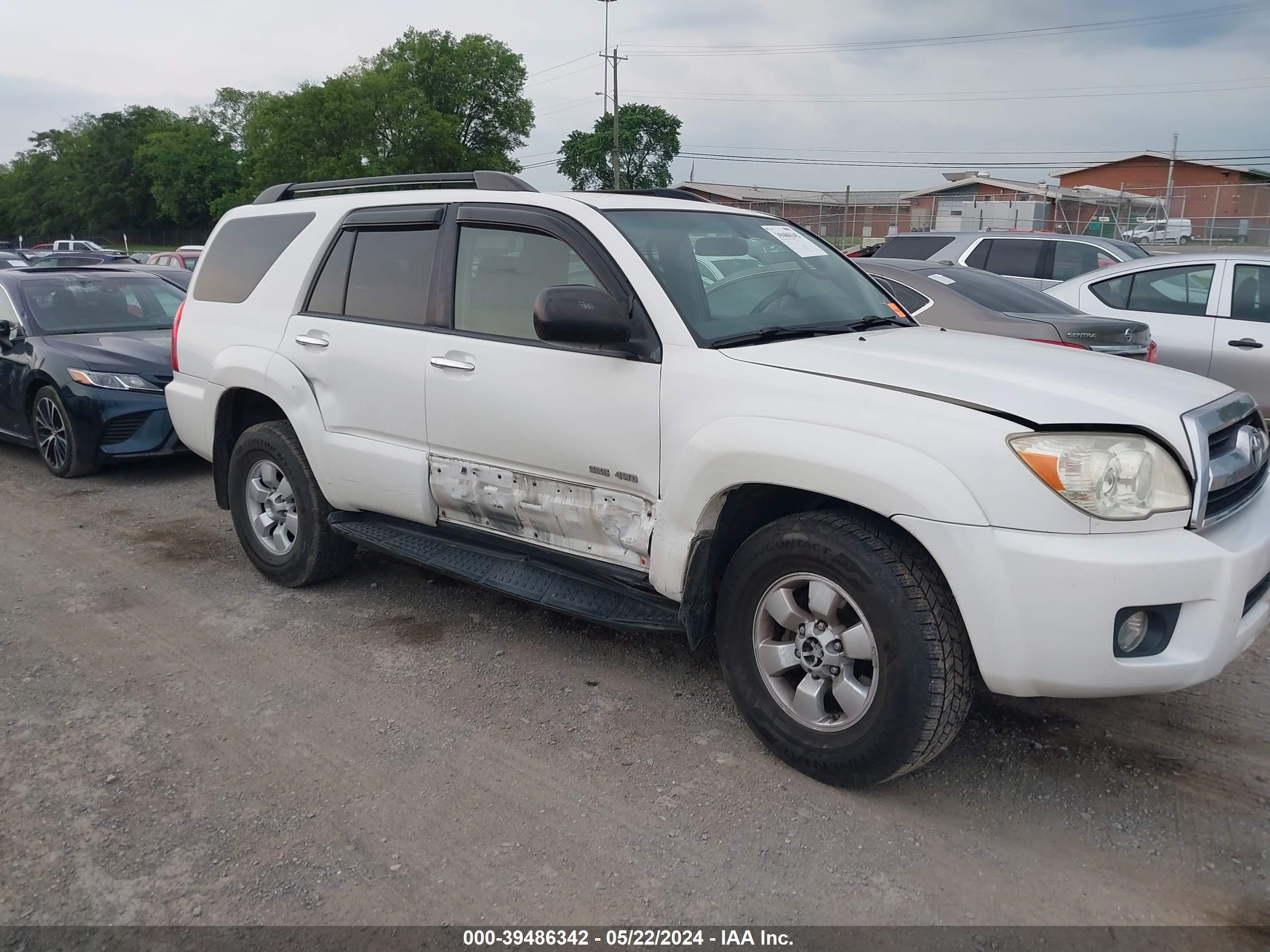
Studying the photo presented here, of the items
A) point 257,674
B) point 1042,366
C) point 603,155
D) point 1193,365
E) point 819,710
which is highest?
point 603,155

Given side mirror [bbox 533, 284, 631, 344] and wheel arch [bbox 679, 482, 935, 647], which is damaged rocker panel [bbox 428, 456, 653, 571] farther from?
side mirror [bbox 533, 284, 631, 344]

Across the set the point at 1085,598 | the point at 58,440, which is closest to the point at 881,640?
the point at 1085,598

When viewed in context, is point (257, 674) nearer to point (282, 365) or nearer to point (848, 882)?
point (282, 365)

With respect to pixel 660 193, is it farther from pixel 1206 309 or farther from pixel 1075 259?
pixel 1075 259

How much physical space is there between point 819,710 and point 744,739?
46 centimetres

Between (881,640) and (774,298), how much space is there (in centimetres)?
152

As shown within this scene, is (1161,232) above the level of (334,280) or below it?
above

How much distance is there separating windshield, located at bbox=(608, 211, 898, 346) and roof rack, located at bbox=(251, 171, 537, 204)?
0.66 meters

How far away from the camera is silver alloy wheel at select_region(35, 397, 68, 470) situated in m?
7.51

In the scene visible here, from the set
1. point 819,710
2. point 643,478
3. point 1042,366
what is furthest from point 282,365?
point 1042,366

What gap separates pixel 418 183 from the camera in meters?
4.89

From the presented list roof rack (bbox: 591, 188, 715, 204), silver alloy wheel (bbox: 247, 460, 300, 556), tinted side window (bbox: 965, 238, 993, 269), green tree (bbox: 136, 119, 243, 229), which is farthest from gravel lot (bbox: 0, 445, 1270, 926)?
green tree (bbox: 136, 119, 243, 229)

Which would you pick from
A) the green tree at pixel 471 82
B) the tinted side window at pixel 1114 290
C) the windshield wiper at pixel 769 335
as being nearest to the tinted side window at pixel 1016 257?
the tinted side window at pixel 1114 290

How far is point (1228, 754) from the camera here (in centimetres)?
349
